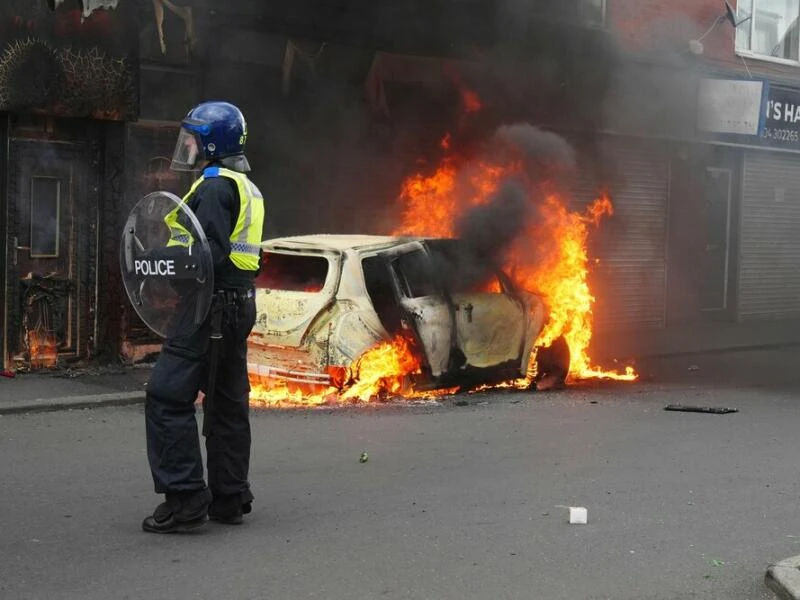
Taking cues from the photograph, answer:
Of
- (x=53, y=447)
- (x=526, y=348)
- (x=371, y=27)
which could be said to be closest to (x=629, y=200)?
(x=371, y=27)

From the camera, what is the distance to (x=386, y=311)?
845 centimetres

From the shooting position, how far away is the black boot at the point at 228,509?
16.5 feet

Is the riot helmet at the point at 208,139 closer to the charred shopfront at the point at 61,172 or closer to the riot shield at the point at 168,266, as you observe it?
the riot shield at the point at 168,266

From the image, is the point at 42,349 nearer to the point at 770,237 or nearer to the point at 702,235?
the point at 702,235

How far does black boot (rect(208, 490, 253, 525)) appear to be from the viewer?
5.03 metres

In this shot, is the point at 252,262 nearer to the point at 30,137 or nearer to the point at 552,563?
the point at 552,563

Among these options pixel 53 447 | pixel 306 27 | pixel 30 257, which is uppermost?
pixel 306 27

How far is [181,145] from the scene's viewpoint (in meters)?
5.02

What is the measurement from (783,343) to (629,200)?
2988mm

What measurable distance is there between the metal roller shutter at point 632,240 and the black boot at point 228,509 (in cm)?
1066

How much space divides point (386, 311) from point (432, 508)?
3.12m

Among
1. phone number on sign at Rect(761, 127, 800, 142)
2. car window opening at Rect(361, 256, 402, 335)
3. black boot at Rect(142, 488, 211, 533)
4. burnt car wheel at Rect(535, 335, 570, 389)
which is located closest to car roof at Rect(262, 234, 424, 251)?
car window opening at Rect(361, 256, 402, 335)

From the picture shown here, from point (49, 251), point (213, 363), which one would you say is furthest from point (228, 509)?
point (49, 251)

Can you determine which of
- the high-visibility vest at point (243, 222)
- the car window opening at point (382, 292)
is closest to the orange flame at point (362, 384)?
the car window opening at point (382, 292)
